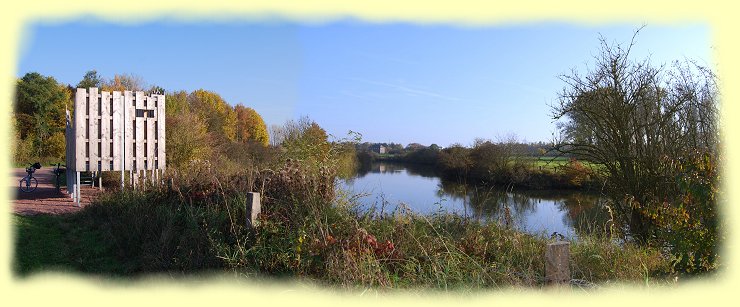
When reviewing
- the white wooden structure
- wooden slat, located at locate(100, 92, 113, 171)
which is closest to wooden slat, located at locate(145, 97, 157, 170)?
the white wooden structure

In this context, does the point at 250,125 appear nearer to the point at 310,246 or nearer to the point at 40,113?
the point at 40,113

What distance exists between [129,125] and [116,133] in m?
0.34

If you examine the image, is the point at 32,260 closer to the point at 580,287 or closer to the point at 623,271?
the point at 580,287

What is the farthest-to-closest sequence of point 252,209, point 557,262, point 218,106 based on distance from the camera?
1. point 218,106
2. point 252,209
3. point 557,262

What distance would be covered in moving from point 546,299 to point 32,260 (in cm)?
596

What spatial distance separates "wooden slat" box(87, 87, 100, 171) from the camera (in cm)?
1070

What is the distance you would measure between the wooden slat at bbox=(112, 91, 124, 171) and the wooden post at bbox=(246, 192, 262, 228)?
6965 mm

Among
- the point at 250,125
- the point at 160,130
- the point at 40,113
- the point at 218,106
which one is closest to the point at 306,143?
the point at 160,130

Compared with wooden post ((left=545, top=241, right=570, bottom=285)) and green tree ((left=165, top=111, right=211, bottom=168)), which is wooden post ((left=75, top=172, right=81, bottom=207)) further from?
wooden post ((left=545, top=241, right=570, bottom=285))

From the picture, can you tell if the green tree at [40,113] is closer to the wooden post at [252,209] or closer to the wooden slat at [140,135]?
the wooden slat at [140,135]

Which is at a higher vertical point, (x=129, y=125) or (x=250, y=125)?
(x=250, y=125)

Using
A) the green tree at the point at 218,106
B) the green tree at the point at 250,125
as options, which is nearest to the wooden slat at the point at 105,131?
the green tree at the point at 218,106

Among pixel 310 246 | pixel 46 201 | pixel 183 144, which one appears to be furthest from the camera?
pixel 183 144

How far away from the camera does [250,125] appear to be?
46562 mm
